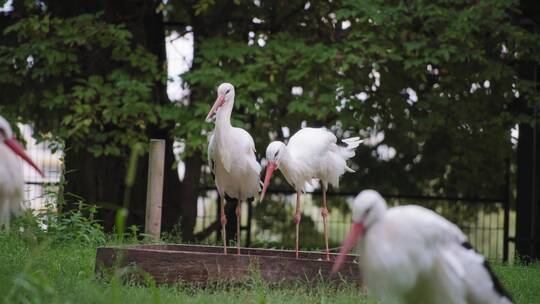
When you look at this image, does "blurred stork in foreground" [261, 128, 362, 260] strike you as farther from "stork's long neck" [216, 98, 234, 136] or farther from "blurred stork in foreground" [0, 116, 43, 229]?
"blurred stork in foreground" [0, 116, 43, 229]

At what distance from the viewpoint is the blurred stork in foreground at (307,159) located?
7.48 metres

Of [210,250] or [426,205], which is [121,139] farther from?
[426,205]

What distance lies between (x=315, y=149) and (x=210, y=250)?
1.26 meters

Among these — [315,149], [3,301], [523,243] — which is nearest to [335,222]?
[523,243]

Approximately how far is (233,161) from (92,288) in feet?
11.2

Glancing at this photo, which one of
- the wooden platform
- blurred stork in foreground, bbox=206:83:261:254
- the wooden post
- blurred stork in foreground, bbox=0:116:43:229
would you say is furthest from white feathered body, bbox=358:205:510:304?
the wooden post

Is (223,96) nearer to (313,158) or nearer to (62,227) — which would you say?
(313,158)

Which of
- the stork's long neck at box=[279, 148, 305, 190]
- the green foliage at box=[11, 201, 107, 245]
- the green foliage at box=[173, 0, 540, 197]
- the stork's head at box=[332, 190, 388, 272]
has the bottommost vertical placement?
the green foliage at box=[11, 201, 107, 245]

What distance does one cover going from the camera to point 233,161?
7621mm

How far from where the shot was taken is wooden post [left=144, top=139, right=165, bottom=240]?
809cm

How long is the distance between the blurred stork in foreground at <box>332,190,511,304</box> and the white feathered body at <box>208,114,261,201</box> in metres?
3.31

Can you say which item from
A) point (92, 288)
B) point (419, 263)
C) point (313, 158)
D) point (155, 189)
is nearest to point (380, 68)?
point (313, 158)

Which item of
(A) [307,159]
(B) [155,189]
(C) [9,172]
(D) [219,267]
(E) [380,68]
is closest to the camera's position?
(C) [9,172]

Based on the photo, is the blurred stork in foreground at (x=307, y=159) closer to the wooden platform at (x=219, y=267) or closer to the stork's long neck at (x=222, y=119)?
the stork's long neck at (x=222, y=119)
